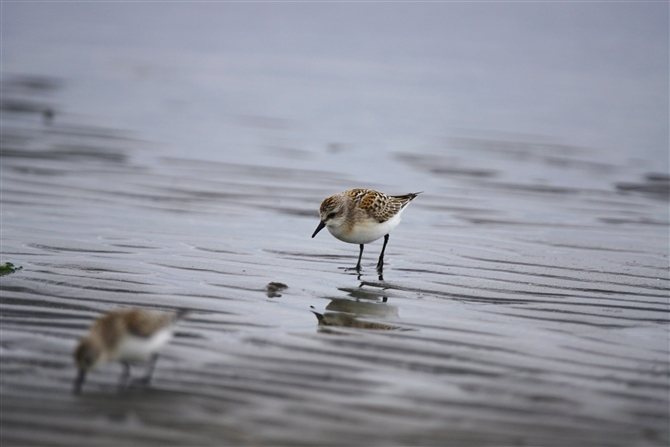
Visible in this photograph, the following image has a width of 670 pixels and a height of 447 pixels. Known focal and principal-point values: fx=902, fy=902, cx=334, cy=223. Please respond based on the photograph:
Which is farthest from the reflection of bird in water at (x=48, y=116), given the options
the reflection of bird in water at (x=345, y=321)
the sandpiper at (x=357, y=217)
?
the reflection of bird in water at (x=345, y=321)

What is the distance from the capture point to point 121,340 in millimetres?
5832

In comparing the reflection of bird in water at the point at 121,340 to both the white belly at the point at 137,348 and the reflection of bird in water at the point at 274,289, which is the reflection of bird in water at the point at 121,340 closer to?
the white belly at the point at 137,348

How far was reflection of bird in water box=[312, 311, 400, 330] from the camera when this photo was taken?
767 cm

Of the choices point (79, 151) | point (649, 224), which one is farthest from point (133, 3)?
point (649, 224)

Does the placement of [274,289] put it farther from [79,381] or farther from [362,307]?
[79,381]

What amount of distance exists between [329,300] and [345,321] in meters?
0.74

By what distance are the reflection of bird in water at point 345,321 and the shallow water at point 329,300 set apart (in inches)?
1.4

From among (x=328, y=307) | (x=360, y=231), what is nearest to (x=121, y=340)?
(x=328, y=307)

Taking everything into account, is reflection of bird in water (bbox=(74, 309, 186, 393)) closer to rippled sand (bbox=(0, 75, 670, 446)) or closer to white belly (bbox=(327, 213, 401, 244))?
rippled sand (bbox=(0, 75, 670, 446))

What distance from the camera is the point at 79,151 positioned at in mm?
15992

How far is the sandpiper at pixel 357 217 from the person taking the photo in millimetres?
9898

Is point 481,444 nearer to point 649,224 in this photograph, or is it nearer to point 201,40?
point 649,224

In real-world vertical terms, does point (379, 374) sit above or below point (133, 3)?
below

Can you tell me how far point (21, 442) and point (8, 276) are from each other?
11.3 feet
